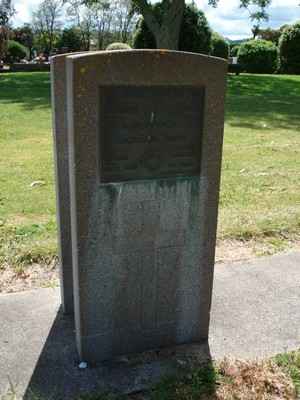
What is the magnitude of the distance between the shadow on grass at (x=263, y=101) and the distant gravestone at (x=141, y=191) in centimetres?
836

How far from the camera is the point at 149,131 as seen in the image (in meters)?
2.32

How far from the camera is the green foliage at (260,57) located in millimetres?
24619

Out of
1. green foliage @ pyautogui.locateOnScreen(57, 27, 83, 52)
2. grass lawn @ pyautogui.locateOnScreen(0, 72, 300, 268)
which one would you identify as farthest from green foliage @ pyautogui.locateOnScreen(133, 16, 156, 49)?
green foliage @ pyautogui.locateOnScreen(57, 27, 83, 52)

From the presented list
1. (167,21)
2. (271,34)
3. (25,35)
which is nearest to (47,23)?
(25,35)

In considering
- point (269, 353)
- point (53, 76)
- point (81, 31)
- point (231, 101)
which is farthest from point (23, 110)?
point (81, 31)

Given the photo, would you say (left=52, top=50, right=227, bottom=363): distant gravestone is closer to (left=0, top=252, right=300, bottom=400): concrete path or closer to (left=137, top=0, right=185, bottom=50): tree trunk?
(left=0, top=252, right=300, bottom=400): concrete path

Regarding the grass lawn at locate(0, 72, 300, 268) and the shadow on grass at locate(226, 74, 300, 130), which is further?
the shadow on grass at locate(226, 74, 300, 130)

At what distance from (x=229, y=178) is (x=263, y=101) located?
30.2 feet

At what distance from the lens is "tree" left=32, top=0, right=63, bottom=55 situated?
171 ft

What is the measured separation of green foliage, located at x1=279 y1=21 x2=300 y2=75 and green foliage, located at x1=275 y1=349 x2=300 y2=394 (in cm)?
2552

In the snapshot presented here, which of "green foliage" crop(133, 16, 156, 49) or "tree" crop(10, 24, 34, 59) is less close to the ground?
"tree" crop(10, 24, 34, 59)

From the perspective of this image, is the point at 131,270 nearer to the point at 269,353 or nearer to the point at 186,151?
the point at 186,151

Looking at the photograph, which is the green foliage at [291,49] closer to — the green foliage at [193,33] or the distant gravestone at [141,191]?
the green foliage at [193,33]

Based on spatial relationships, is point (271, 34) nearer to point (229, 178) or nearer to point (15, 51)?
point (15, 51)
